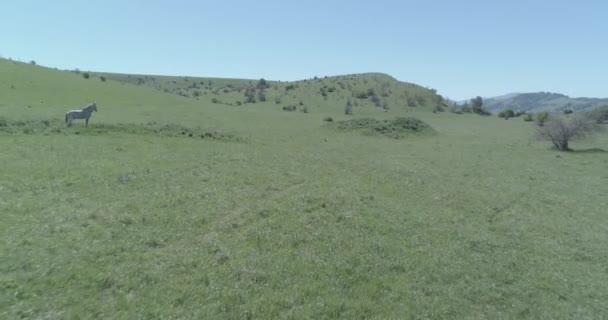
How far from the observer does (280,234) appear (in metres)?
10.5

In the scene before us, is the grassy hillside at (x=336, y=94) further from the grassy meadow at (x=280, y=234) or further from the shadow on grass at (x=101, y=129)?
the grassy meadow at (x=280, y=234)

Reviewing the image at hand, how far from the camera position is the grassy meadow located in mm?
7113

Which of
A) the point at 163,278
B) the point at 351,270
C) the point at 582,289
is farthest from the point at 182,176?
the point at 582,289

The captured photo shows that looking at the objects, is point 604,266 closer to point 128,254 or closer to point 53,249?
point 128,254

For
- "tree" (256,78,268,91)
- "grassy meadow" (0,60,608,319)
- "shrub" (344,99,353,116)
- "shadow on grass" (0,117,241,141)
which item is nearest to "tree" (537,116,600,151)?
"grassy meadow" (0,60,608,319)

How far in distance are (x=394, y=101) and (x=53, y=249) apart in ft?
285

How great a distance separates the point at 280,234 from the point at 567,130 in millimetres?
36205

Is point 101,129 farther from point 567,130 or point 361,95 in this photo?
point 361,95

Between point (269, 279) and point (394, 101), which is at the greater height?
point (394, 101)

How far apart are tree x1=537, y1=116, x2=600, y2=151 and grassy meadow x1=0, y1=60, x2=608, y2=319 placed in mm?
9979

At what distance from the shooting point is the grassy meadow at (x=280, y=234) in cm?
711

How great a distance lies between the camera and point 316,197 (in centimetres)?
1438

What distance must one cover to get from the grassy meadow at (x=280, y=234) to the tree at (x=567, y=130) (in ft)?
32.7

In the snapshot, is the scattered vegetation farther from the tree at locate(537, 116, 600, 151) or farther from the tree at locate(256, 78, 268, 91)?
the tree at locate(256, 78, 268, 91)
